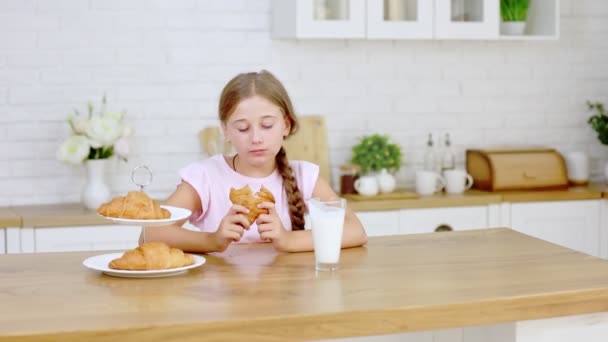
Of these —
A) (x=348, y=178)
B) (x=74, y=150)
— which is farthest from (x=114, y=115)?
(x=348, y=178)

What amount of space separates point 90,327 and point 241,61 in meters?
2.72

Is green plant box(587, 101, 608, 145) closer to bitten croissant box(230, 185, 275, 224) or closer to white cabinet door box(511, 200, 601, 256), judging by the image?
white cabinet door box(511, 200, 601, 256)

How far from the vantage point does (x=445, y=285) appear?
2.04m

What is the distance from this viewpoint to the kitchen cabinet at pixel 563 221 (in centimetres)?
434

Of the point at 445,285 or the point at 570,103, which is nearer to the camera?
the point at 445,285

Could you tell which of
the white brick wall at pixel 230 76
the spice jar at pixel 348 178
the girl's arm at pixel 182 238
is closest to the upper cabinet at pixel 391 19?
the white brick wall at pixel 230 76

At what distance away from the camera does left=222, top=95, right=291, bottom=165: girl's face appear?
8.24ft

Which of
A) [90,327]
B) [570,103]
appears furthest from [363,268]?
[570,103]

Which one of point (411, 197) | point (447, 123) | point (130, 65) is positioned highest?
point (130, 65)

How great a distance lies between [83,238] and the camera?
378 centimetres

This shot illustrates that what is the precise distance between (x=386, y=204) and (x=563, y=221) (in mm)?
914

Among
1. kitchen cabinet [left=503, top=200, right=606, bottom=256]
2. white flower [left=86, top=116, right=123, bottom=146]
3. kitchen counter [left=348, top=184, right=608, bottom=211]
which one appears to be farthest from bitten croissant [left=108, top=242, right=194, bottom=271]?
kitchen cabinet [left=503, top=200, right=606, bottom=256]

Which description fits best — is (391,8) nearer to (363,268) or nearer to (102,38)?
(102,38)

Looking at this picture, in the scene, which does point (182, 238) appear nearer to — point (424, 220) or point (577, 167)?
point (424, 220)
